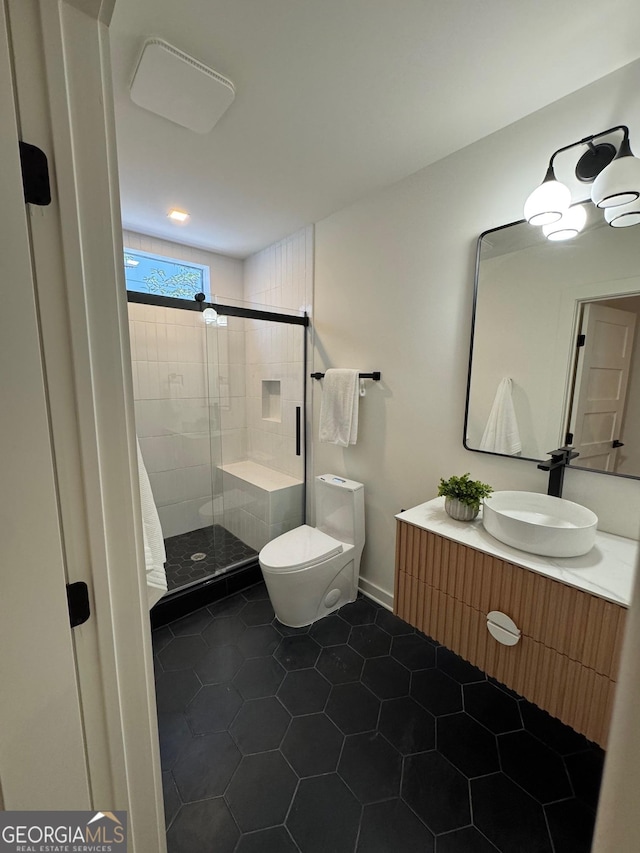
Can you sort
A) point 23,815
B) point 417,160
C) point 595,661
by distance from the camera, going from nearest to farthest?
point 23,815
point 595,661
point 417,160

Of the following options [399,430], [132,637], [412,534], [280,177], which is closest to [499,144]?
[280,177]

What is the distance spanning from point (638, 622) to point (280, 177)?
2.22m

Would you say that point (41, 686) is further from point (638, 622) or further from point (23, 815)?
point (638, 622)

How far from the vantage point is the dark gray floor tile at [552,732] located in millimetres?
1337

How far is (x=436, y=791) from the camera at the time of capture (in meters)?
1.19

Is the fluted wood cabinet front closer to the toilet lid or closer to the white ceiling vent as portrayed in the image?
the toilet lid

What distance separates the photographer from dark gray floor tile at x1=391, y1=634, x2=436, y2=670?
1.72 metres

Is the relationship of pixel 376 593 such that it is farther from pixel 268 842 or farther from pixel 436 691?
pixel 268 842

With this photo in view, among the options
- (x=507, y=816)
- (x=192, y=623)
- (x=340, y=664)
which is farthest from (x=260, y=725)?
(x=507, y=816)

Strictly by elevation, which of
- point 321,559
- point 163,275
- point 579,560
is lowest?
point 321,559

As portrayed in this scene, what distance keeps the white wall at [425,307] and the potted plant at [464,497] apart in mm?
240

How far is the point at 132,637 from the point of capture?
748 mm

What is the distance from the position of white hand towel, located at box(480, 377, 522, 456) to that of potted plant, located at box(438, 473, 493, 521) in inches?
9.5

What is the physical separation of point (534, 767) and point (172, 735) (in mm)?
1391
